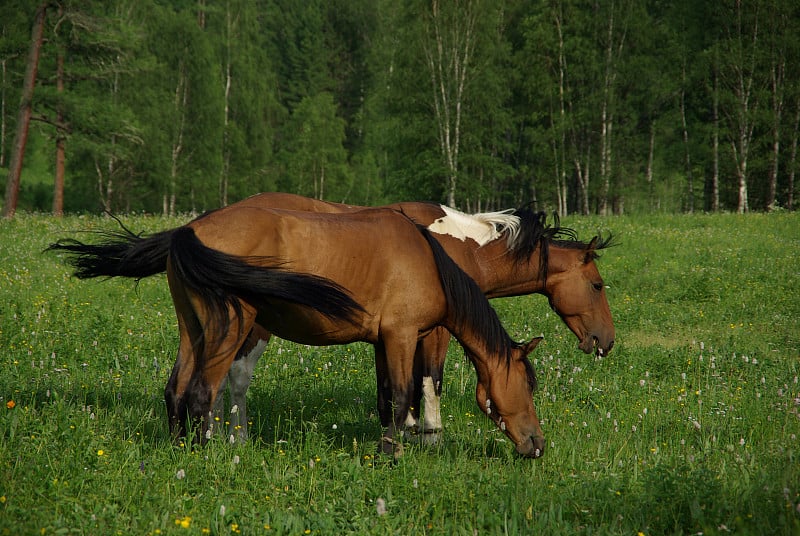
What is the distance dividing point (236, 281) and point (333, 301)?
0.68 m

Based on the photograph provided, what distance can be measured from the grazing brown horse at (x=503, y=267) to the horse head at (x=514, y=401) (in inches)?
48.3

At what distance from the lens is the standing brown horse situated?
491 cm

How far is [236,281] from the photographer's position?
4812mm

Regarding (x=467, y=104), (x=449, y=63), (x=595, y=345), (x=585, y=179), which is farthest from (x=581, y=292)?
(x=585, y=179)

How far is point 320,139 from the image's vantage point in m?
52.7

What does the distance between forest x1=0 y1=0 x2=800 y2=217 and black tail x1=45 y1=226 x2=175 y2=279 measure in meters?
21.0

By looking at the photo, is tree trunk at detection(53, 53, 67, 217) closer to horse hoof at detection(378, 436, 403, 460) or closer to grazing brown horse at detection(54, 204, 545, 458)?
grazing brown horse at detection(54, 204, 545, 458)

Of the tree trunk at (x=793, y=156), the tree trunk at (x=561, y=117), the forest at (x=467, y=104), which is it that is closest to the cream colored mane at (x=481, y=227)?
the forest at (x=467, y=104)

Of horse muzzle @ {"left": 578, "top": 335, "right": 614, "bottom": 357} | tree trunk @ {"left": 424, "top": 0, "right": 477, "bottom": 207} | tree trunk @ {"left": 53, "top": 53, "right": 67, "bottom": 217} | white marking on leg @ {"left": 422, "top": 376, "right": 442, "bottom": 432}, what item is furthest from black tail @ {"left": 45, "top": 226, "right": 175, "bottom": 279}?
tree trunk @ {"left": 424, "top": 0, "right": 477, "bottom": 207}

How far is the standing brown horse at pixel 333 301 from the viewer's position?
16.1 feet

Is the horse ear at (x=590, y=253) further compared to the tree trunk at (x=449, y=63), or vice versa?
the tree trunk at (x=449, y=63)

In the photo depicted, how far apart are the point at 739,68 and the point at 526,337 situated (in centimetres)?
2825

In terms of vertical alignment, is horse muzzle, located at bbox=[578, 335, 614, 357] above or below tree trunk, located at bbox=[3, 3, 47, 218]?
below

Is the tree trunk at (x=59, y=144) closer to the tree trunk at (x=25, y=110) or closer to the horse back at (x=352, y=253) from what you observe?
the tree trunk at (x=25, y=110)
